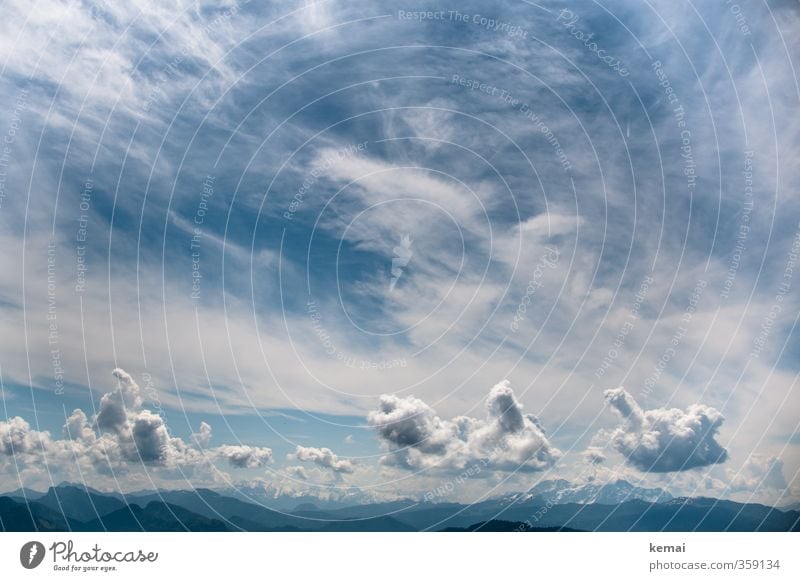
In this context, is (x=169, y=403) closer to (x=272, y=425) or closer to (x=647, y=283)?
(x=272, y=425)

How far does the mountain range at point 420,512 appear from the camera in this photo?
1455 cm

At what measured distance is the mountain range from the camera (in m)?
14.6

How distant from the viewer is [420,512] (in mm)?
15586
